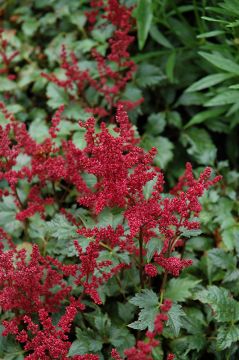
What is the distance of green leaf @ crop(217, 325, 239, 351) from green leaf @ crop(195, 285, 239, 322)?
0.15 ft

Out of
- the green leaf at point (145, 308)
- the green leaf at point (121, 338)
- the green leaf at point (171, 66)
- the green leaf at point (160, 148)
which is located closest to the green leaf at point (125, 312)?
the green leaf at point (121, 338)

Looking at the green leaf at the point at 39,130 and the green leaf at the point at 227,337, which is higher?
the green leaf at the point at 39,130

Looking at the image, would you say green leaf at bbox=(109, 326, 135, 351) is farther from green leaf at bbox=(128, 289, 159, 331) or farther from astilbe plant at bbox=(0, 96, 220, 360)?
green leaf at bbox=(128, 289, 159, 331)

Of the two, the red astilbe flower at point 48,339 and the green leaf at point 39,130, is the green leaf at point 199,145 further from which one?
the red astilbe flower at point 48,339

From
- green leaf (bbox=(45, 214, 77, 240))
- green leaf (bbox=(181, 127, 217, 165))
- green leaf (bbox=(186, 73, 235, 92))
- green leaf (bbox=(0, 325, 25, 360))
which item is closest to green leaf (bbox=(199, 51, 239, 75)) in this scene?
green leaf (bbox=(186, 73, 235, 92))

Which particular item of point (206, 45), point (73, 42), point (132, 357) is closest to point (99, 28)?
point (73, 42)

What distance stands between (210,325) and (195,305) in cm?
13

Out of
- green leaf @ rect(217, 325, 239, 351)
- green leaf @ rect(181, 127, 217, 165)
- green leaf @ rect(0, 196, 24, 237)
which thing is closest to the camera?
green leaf @ rect(217, 325, 239, 351)

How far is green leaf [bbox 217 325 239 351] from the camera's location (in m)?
2.27

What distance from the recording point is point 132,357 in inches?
66.0

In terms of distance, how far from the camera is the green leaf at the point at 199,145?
326 centimetres

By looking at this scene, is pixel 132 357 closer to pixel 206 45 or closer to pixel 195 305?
pixel 195 305

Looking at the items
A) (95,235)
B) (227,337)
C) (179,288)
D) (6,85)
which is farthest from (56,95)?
(227,337)

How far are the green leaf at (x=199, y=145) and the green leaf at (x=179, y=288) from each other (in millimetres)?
933
